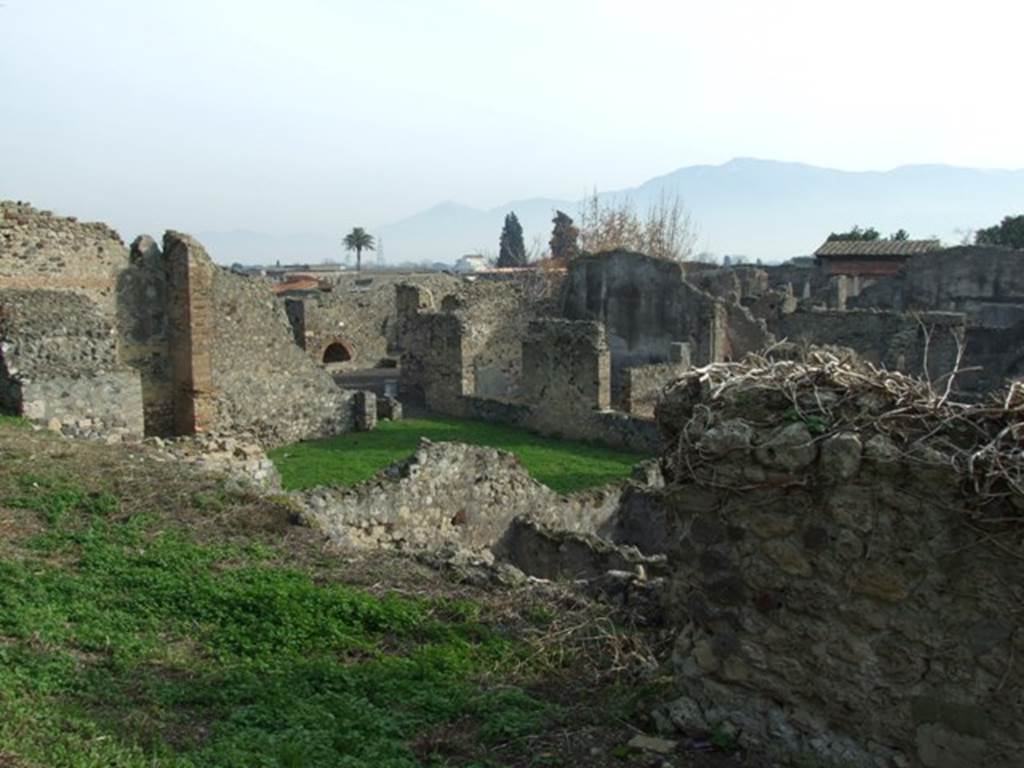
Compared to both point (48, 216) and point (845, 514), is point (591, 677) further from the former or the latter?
point (48, 216)

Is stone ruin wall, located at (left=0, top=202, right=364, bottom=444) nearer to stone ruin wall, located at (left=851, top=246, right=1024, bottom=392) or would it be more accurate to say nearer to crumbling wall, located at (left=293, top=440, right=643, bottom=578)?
crumbling wall, located at (left=293, top=440, right=643, bottom=578)

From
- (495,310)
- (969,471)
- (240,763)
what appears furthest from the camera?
(495,310)

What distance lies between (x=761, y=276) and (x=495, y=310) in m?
18.8

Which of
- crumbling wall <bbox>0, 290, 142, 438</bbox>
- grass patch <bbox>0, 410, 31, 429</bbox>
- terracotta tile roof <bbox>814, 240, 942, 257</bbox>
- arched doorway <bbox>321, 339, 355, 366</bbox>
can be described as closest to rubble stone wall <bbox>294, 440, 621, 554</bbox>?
grass patch <bbox>0, 410, 31, 429</bbox>

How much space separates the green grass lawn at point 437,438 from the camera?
15.5 metres

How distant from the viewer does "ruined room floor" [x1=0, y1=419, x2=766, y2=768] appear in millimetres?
4699

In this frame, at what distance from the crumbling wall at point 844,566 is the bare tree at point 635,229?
42221 millimetres

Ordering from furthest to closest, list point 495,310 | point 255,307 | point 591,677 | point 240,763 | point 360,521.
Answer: point 495,310 → point 255,307 → point 360,521 → point 591,677 → point 240,763

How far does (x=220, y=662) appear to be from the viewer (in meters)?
5.82

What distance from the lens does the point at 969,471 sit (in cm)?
413

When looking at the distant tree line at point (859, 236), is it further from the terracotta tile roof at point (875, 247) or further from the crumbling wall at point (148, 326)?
the crumbling wall at point (148, 326)

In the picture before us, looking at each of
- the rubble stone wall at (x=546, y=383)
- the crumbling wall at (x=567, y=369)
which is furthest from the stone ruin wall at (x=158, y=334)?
the crumbling wall at (x=567, y=369)

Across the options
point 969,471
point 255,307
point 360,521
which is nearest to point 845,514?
point 969,471

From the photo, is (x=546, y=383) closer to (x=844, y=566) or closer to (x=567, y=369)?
(x=567, y=369)
